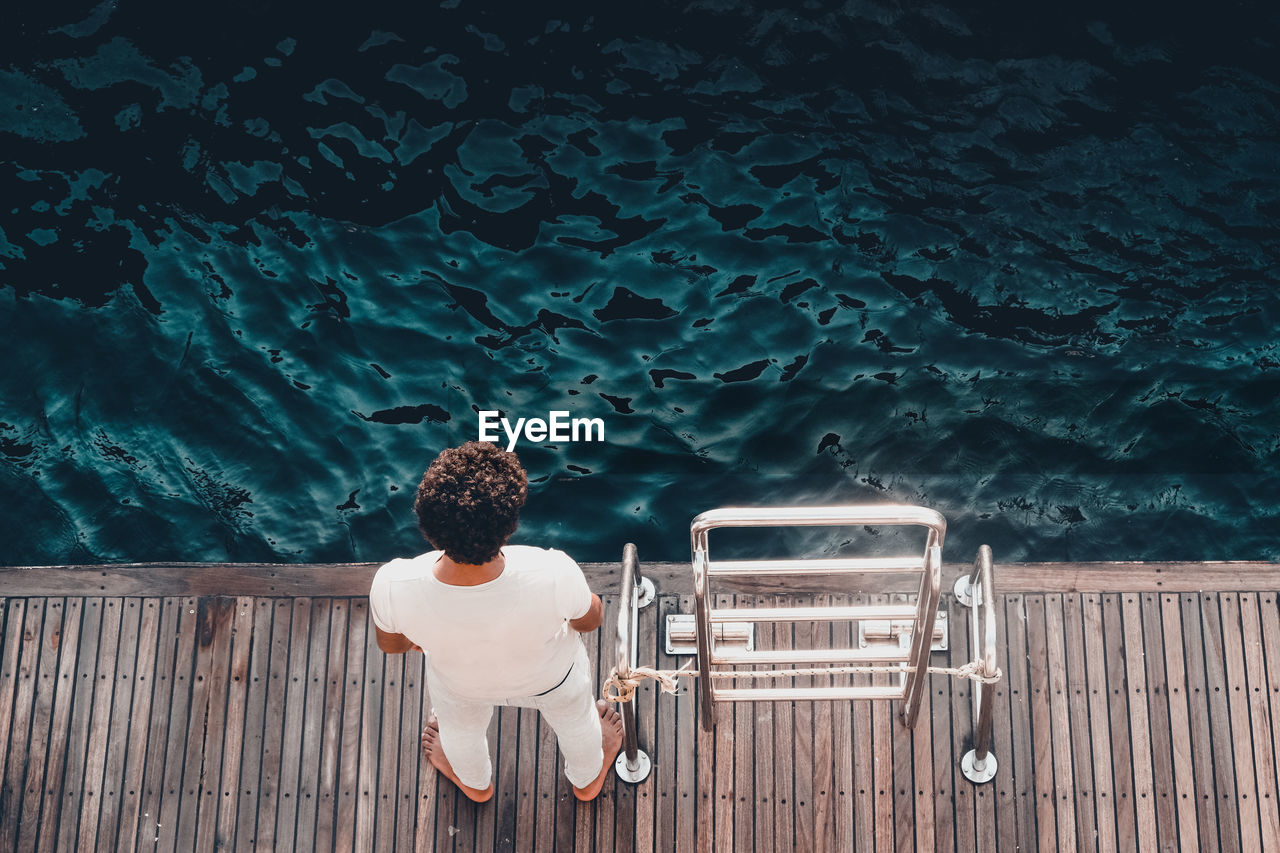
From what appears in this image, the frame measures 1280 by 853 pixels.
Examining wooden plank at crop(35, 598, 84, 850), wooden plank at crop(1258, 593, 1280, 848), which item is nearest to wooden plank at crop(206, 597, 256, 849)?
wooden plank at crop(35, 598, 84, 850)

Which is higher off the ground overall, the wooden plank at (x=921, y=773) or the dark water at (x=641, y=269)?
the dark water at (x=641, y=269)

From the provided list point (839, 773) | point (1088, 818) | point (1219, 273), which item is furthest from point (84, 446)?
point (1219, 273)

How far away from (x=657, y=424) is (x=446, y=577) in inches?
127

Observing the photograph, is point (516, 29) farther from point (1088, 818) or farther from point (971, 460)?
point (1088, 818)

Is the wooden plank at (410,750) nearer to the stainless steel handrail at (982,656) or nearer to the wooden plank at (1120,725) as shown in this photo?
the stainless steel handrail at (982,656)

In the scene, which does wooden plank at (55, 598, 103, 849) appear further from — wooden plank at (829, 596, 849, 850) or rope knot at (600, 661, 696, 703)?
wooden plank at (829, 596, 849, 850)

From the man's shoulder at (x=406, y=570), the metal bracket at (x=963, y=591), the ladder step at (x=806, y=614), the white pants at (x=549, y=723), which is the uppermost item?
the metal bracket at (x=963, y=591)

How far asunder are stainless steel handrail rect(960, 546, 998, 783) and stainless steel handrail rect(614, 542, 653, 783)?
1161 millimetres

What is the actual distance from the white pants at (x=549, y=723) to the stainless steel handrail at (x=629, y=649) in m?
0.14

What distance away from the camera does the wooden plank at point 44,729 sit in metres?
4.24

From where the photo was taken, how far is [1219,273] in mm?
6176

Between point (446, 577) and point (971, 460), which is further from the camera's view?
point (971, 460)

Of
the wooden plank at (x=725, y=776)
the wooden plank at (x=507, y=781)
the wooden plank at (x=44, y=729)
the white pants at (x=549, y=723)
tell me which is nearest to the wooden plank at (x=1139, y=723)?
the wooden plank at (x=725, y=776)

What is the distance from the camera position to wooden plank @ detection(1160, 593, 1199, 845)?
4062 mm
